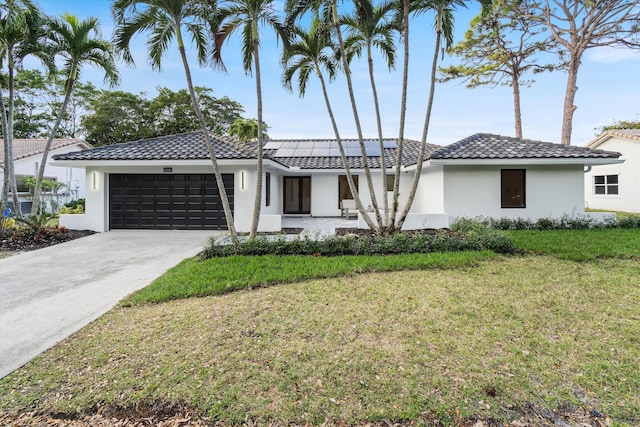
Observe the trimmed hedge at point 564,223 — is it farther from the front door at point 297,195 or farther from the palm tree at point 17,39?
the palm tree at point 17,39

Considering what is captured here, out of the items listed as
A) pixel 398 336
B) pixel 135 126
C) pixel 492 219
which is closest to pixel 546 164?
pixel 492 219

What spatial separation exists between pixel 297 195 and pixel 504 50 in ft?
56.8

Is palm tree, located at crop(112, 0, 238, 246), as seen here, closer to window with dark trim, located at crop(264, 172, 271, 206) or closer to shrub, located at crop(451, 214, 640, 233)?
window with dark trim, located at crop(264, 172, 271, 206)

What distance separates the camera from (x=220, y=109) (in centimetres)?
3684

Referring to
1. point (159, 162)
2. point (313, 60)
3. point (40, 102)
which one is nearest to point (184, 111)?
point (40, 102)

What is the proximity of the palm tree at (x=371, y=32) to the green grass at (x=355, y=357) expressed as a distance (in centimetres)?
534

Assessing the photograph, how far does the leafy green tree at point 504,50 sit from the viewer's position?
21.6m

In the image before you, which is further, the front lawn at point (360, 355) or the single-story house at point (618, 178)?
the single-story house at point (618, 178)

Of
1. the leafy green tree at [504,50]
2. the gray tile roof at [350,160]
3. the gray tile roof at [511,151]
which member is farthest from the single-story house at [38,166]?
the leafy green tree at [504,50]

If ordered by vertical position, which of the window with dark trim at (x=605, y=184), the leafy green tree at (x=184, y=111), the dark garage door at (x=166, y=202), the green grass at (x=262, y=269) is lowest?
the green grass at (x=262, y=269)

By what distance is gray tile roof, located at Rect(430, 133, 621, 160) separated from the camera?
471 inches

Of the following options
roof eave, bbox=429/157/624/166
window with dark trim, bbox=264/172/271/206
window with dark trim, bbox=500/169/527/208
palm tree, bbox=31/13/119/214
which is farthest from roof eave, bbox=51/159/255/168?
window with dark trim, bbox=500/169/527/208

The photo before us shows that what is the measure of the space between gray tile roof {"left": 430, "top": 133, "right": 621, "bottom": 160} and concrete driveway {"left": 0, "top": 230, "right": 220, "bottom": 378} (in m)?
9.76

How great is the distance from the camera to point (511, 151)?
12.6 metres
